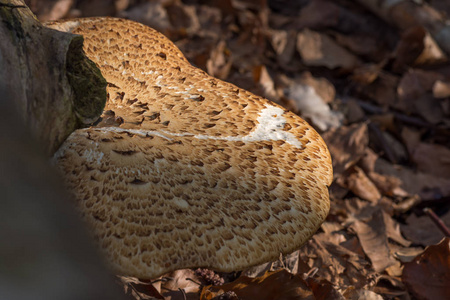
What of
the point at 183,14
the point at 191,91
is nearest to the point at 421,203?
the point at 191,91

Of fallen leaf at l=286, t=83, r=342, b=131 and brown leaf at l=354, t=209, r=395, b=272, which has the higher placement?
fallen leaf at l=286, t=83, r=342, b=131

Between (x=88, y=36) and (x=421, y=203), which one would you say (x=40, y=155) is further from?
(x=421, y=203)

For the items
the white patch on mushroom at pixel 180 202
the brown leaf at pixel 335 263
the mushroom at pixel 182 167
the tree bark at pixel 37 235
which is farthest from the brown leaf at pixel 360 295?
the tree bark at pixel 37 235

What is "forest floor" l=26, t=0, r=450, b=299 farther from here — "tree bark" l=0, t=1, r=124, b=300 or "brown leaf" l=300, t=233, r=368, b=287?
"tree bark" l=0, t=1, r=124, b=300

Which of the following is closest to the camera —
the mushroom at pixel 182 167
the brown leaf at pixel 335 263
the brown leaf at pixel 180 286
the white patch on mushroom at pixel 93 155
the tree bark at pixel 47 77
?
the tree bark at pixel 47 77

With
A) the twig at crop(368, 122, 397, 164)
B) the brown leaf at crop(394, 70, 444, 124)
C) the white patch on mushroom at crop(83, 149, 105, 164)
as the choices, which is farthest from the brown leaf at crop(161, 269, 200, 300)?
the brown leaf at crop(394, 70, 444, 124)

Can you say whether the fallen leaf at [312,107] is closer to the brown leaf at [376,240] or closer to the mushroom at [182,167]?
the brown leaf at [376,240]

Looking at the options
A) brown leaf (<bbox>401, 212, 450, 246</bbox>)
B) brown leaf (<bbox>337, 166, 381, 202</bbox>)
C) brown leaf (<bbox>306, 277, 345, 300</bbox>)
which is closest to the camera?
brown leaf (<bbox>306, 277, 345, 300</bbox>)
